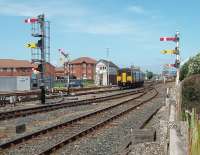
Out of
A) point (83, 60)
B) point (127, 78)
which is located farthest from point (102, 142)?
point (83, 60)

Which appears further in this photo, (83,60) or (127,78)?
(83,60)

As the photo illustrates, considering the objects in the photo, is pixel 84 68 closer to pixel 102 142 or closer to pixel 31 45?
pixel 31 45

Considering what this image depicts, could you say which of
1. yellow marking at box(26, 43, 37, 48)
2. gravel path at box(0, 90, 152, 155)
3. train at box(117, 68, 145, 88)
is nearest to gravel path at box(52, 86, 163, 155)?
gravel path at box(0, 90, 152, 155)

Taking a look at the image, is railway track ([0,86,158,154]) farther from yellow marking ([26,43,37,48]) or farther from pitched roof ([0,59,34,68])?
pitched roof ([0,59,34,68])

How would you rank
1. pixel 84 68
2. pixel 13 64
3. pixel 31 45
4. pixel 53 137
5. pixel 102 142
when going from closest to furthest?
pixel 102 142, pixel 53 137, pixel 31 45, pixel 13 64, pixel 84 68

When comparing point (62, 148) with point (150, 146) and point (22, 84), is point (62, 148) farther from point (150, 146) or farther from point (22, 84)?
point (22, 84)

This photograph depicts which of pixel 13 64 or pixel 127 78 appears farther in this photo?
pixel 13 64

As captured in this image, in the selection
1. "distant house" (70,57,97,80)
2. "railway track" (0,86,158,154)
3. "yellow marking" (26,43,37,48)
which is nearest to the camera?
"railway track" (0,86,158,154)

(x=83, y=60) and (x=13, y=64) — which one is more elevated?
(x=83, y=60)

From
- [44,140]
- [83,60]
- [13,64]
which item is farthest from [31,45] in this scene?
[83,60]

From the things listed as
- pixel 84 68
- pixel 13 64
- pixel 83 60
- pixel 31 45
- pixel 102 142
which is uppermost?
pixel 83 60

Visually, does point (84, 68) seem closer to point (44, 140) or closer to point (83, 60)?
point (83, 60)

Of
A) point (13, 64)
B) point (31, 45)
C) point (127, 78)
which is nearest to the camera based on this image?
point (31, 45)

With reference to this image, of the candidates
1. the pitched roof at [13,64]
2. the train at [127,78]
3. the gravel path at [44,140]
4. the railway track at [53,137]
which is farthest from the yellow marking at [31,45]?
the pitched roof at [13,64]
